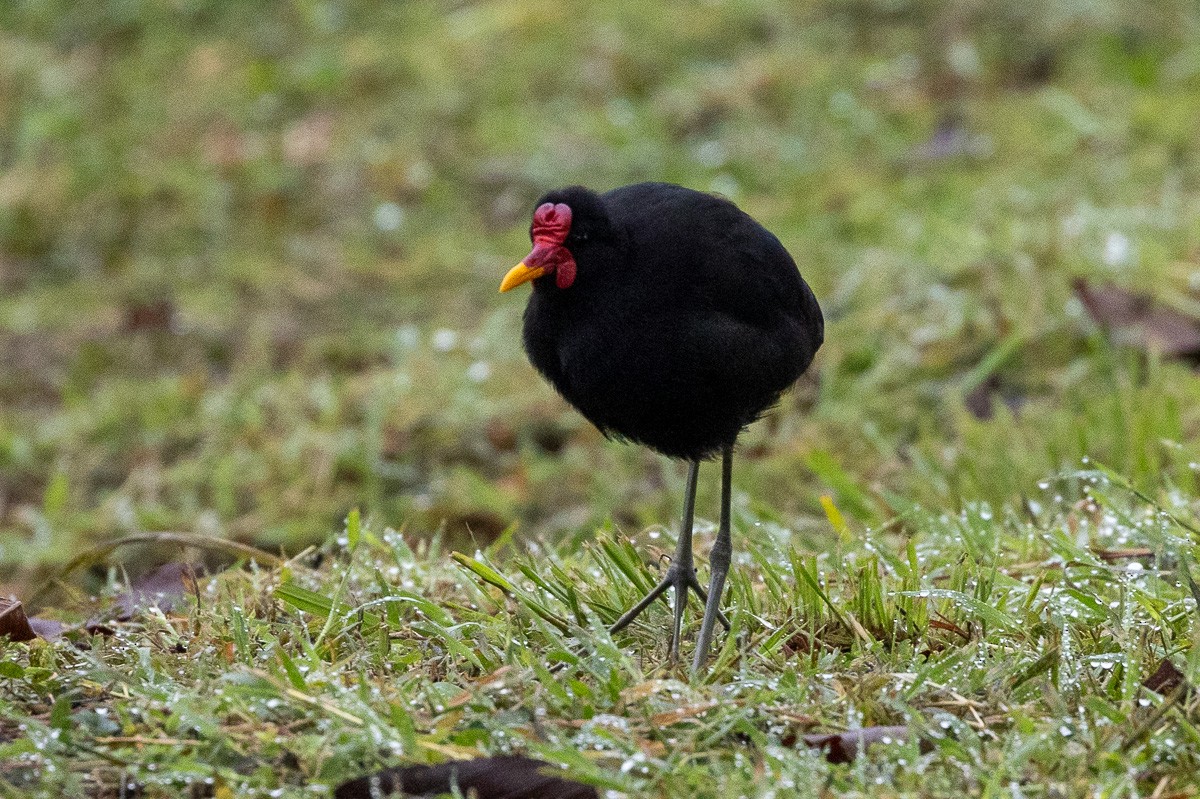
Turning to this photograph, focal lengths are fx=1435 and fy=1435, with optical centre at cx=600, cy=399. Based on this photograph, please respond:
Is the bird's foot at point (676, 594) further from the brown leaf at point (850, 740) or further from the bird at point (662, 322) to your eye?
the brown leaf at point (850, 740)

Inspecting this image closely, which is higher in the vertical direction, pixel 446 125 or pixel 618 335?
pixel 446 125

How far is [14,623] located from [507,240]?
4.23 meters

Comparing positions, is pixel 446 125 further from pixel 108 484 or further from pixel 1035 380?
pixel 1035 380

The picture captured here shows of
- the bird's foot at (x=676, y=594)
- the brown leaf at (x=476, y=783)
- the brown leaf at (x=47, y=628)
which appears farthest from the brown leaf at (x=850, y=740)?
the brown leaf at (x=47, y=628)

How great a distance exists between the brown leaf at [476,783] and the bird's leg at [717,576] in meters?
0.41

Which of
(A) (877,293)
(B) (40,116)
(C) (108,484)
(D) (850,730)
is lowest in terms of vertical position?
(C) (108,484)

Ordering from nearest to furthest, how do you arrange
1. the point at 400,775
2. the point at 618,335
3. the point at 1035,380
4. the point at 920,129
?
1. the point at 400,775
2. the point at 618,335
3. the point at 1035,380
4. the point at 920,129

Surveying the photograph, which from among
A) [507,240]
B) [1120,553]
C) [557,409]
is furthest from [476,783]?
[507,240]

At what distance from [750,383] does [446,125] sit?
536cm

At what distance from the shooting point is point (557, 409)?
17.5 ft

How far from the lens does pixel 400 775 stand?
7.04ft

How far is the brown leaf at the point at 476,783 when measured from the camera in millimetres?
2145

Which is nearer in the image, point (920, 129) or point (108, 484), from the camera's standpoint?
point (108, 484)

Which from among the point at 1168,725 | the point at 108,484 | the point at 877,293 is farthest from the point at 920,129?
the point at 1168,725
